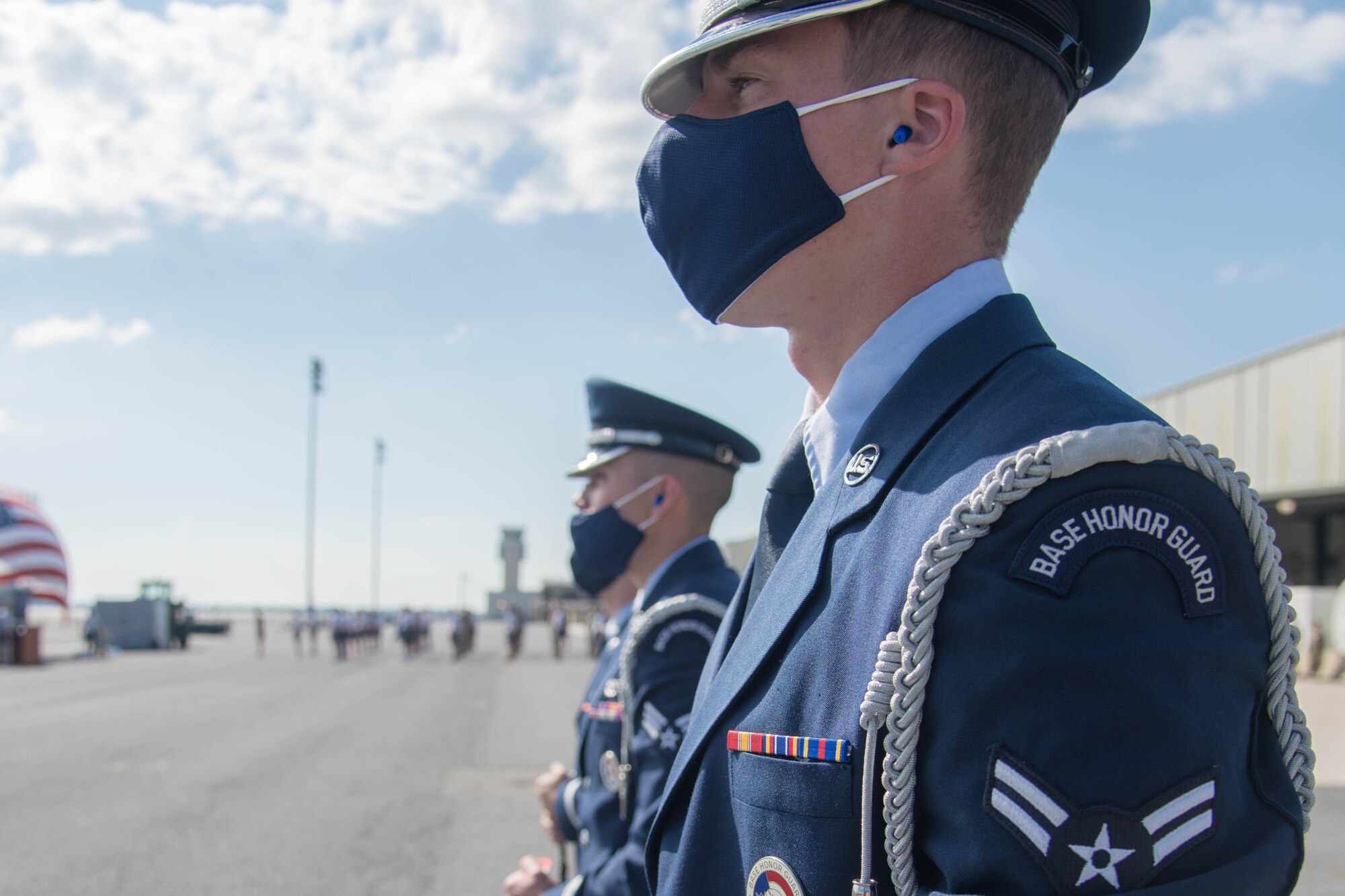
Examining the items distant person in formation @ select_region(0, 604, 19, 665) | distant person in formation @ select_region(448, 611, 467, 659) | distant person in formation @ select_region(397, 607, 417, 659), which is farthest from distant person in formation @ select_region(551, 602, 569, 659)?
distant person in formation @ select_region(0, 604, 19, 665)

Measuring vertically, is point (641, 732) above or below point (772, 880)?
below

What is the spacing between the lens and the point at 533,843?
712cm

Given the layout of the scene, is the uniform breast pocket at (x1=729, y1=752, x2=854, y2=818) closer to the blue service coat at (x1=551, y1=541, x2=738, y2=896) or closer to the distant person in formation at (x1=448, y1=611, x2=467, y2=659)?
the blue service coat at (x1=551, y1=541, x2=738, y2=896)

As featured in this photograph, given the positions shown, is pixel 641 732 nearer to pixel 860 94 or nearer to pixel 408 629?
pixel 860 94

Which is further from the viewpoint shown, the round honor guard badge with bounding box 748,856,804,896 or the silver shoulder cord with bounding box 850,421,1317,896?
the round honor guard badge with bounding box 748,856,804,896

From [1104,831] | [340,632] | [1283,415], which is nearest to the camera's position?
[1104,831]

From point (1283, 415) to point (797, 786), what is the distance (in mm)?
23539

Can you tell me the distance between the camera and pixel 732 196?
4.33 ft

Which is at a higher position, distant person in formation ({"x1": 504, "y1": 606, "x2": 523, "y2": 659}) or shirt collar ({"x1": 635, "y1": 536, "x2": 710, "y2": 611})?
shirt collar ({"x1": 635, "y1": 536, "x2": 710, "y2": 611})

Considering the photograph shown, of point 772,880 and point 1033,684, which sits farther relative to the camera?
point 772,880

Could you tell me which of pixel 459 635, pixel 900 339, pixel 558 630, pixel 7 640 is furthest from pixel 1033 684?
pixel 459 635

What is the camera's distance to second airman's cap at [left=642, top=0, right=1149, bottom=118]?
3.93 ft

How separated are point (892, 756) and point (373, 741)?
12.1 meters

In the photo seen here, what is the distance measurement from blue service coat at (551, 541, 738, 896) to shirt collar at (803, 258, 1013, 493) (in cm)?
136
